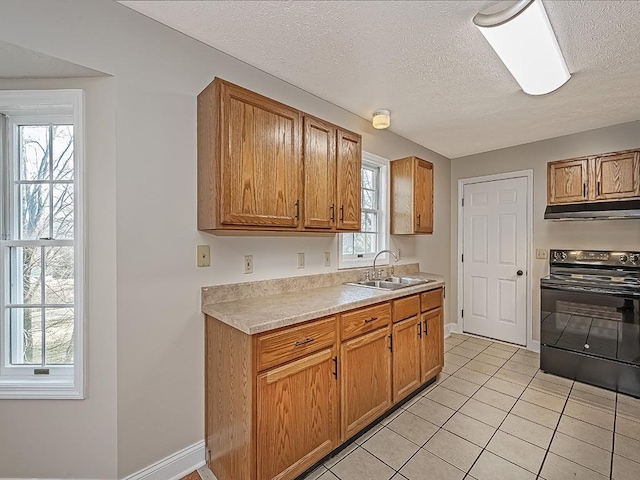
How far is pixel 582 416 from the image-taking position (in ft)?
7.61

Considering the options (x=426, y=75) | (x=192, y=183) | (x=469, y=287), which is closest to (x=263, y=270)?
(x=192, y=183)

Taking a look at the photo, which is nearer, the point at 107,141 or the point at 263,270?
the point at 107,141

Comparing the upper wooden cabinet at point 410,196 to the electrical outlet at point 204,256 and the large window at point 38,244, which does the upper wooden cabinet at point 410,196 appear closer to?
the electrical outlet at point 204,256

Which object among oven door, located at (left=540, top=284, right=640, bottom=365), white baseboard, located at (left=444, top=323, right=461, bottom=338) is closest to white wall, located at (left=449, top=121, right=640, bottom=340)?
oven door, located at (left=540, top=284, right=640, bottom=365)

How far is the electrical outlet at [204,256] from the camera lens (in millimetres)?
1854

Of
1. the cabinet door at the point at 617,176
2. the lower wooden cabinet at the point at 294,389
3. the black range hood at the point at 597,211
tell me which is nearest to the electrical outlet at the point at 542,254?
the black range hood at the point at 597,211

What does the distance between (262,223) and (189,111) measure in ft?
2.55

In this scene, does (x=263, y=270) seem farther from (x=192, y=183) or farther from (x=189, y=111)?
(x=189, y=111)

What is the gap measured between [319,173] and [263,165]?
1.58 feet

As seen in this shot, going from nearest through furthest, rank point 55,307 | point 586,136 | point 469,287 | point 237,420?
point 237,420 < point 55,307 < point 586,136 < point 469,287

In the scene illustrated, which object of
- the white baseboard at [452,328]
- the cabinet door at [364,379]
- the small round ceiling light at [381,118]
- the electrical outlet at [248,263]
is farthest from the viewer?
the white baseboard at [452,328]

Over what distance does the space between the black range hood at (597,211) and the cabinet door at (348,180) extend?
2.29 metres

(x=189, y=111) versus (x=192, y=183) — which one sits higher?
(x=189, y=111)

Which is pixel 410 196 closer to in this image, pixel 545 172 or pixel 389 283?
pixel 389 283
